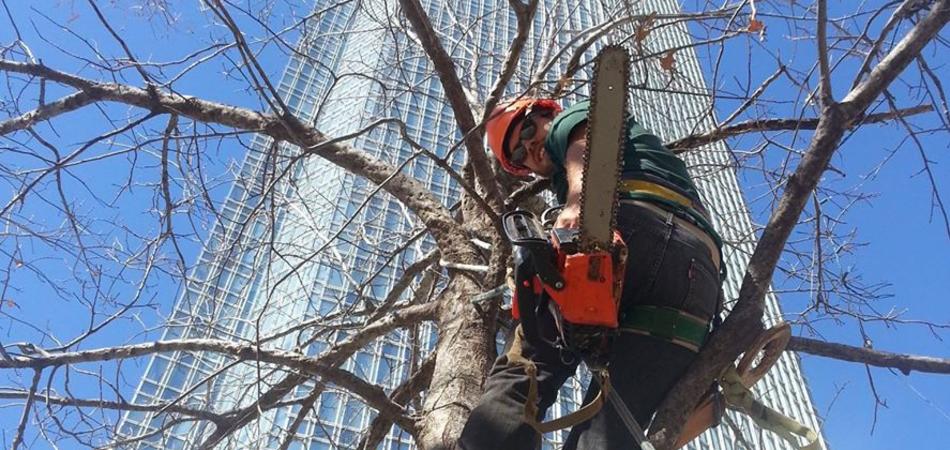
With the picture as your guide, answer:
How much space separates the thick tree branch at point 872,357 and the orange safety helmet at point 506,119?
1.31 metres

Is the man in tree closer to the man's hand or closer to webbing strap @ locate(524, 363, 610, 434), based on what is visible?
the man's hand

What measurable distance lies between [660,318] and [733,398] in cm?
29

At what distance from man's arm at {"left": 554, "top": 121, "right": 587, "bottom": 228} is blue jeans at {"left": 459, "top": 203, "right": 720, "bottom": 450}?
0.19 m

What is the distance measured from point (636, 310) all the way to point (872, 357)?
3.59 ft

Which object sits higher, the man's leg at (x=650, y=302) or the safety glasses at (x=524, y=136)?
the safety glasses at (x=524, y=136)

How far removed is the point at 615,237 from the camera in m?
1.89

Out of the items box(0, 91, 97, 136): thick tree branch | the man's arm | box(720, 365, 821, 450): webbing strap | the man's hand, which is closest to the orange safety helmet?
the man's arm

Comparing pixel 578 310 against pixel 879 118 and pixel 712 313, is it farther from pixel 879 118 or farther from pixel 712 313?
pixel 879 118

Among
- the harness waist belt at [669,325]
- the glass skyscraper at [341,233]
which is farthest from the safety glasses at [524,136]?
the harness waist belt at [669,325]

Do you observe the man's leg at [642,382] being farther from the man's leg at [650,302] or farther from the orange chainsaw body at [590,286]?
the orange chainsaw body at [590,286]

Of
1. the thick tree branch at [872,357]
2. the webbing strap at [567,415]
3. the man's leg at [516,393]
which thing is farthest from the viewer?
the thick tree branch at [872,357]

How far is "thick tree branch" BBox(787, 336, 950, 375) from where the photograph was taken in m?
2.48

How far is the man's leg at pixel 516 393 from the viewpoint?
2205mm

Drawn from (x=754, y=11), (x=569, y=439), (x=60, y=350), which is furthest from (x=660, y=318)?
(x=60, y=350)
